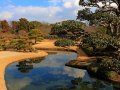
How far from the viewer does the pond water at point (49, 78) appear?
863 inches

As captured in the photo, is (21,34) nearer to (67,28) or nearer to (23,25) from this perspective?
(23,25)

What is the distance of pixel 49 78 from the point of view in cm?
2498

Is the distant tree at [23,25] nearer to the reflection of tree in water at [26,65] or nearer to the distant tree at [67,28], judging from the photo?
the reflection of tree in water at [26,65]

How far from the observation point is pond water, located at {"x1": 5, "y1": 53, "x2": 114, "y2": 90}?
71.9ft

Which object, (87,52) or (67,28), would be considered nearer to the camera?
(67,28)

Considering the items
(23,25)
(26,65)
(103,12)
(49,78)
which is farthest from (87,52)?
(23,25)

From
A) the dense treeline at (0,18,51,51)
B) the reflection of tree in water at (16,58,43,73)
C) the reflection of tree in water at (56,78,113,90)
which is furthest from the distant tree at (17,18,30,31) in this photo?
the reflection of tree in water at (56,78,113,90)

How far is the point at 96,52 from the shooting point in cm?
3606

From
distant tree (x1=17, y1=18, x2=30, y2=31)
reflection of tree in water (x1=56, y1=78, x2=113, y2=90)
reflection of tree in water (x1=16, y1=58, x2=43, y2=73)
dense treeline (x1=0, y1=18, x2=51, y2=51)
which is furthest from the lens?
distant tree (x1=17, y1=18, x2=30, y2=31)

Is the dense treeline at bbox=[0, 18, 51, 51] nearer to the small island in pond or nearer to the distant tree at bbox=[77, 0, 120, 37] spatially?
the small island in pond

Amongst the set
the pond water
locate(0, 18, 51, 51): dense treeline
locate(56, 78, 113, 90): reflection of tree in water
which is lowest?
locate(56, 78, 113, 90): reflection of tree in water

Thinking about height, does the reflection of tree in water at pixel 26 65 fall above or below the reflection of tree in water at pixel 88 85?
above

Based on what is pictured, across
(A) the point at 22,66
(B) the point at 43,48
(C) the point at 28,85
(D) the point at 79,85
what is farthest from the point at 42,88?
(B) the point at 43,48

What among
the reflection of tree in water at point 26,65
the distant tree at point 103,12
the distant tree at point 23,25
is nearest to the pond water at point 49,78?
the reflection of tree in water at point 26,65
